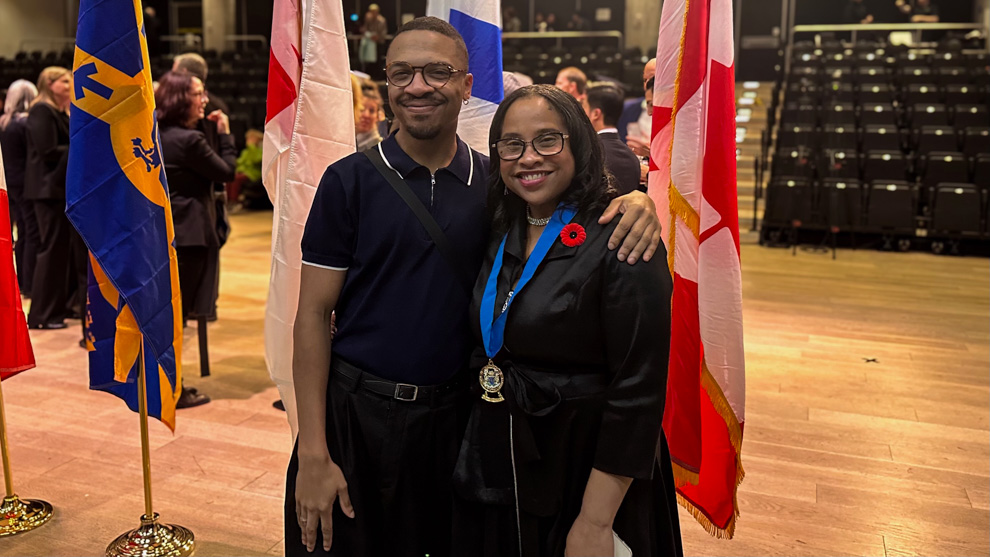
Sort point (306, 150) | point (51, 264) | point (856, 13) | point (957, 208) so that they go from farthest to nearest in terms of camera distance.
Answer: point (856, 13) → point (957, 208) → point (51, 264) → point (306, 150)

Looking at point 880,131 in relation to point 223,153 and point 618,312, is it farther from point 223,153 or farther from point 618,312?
point 618,312

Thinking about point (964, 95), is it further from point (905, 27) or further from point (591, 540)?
point (591, 540)

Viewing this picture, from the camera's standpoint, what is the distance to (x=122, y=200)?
2.54m

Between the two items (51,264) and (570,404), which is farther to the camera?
(51,264)

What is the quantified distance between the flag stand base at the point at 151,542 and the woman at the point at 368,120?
2297 mm

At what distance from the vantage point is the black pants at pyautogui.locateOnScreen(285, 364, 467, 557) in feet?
5.64

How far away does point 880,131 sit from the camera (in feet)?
29.6

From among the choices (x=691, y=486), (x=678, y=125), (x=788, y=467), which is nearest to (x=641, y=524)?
(x=691, y=486)

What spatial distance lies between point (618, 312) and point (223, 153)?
336 centimetres

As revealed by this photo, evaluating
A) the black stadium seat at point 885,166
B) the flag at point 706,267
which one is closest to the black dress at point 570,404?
the flag at point 706,267

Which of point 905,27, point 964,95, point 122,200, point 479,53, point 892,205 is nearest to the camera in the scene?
point 122,200

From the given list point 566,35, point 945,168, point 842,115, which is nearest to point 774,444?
point 945,168

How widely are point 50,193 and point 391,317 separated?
174 inches

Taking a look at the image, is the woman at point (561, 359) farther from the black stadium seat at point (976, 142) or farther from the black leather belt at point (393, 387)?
the black stadium seat at point (976, 142)
